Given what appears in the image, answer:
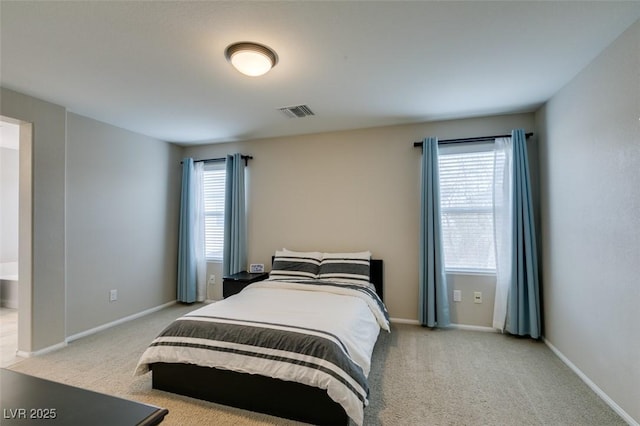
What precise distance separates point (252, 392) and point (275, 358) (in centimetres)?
33

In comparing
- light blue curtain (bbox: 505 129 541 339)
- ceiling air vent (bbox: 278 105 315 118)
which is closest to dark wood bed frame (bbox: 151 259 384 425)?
light blue curtain (bbox: 505 129 541 339)

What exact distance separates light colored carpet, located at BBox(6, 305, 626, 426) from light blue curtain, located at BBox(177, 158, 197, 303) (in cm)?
116

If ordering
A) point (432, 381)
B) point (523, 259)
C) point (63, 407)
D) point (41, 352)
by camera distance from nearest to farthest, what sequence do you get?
point (63, 407) < point (432, 381) < point (41, 352) < point (523, 259)

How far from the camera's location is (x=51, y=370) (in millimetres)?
2551

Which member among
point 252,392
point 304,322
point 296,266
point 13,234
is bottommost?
point 252,392

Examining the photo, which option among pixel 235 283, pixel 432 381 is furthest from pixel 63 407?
pixel 235 283

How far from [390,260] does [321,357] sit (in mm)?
2168

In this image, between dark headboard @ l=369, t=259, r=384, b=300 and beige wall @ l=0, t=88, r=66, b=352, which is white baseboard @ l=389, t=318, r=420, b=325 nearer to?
dark headboard @ l=369, t=259, r=384, b=300

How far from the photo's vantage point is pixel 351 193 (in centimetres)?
396

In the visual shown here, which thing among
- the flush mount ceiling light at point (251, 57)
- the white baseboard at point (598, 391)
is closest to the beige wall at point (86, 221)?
the flush mount ceiling light at point (251, 57)

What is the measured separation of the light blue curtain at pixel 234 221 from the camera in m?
4.28

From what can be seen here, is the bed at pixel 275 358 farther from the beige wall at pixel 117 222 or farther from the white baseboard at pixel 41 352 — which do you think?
the beige wall at pixel 117 222

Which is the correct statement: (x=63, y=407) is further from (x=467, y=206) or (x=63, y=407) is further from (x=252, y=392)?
(x=467, y=206)

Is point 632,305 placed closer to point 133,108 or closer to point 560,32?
Answer: point 560,32
